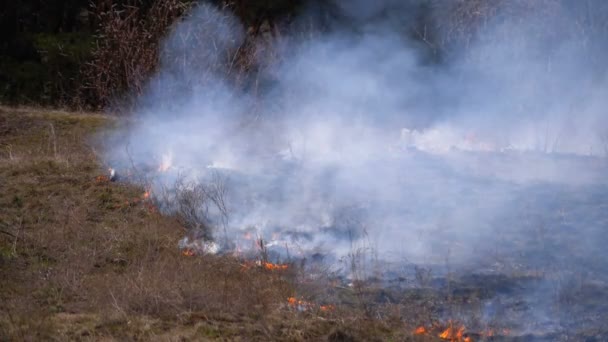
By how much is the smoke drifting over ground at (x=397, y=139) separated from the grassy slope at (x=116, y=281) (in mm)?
664

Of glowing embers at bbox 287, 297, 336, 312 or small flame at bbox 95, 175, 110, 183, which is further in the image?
small flame at bbox 95, 175, 110, 183

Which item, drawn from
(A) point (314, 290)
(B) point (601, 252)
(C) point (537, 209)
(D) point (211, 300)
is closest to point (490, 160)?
(C) point (537, 209)

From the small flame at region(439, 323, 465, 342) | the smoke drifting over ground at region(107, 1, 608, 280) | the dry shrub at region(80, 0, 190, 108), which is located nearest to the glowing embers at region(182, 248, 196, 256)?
the smoke drifting over ground at region(107, 1, 608, 280)

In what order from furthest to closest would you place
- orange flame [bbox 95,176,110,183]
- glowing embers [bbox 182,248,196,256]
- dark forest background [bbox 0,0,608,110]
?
dark forest background [bbox 0,0,608,110] < orange flame [bbox 95,176,110,183] < glowing embers [bbox 182,248,196,256]

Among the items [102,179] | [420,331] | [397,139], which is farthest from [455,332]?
[102,179]

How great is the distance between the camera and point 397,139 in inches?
330

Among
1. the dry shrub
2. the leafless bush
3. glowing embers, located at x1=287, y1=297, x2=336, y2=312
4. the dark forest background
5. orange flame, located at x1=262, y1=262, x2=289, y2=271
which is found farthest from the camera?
the dry shrub

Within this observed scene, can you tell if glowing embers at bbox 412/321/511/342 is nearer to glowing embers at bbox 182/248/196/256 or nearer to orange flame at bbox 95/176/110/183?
glowing embers at bbox 182/248/196/256

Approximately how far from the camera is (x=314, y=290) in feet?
17.0

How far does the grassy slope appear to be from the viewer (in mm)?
4441

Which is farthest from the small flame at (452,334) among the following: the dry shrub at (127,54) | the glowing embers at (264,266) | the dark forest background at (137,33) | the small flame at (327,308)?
the dry shrub at (127,54)

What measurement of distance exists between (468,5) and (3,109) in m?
8.25

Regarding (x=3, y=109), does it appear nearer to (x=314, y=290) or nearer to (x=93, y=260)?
(x=93, y=260)

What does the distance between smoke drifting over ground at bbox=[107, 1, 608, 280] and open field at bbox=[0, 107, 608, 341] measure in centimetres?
37
